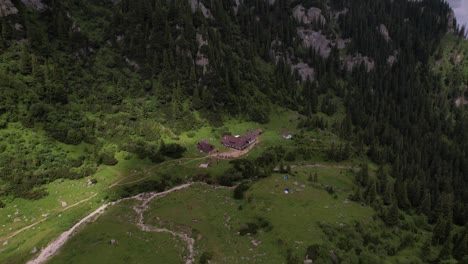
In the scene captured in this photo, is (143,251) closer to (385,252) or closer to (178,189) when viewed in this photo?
(178,189)

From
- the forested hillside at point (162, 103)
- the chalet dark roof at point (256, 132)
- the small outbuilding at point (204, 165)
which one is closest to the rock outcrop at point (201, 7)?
the forested hillside at point (162, 103)

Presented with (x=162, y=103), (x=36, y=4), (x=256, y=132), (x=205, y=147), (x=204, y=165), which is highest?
(x=36, y=4)

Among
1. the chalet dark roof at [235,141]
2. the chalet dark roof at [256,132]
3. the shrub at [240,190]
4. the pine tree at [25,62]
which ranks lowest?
the shrub at [240,190]

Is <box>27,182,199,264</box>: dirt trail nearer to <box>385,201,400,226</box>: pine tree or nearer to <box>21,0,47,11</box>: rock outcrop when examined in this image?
<box>385,201,400,226</box>: pine tree

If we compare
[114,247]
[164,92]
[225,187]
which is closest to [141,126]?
[164,92]

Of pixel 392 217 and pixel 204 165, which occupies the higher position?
pixel 204 165

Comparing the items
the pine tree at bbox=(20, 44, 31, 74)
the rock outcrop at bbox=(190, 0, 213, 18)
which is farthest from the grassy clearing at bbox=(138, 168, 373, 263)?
the rock outcrop at bbox=(190, 0, 213, 18)

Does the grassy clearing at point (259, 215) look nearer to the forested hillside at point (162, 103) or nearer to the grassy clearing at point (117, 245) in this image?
the grassy clearing at point (117, 245)

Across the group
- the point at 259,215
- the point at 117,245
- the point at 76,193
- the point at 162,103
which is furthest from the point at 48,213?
the point at 162,103

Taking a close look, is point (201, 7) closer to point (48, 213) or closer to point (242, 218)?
point (48, 213)
